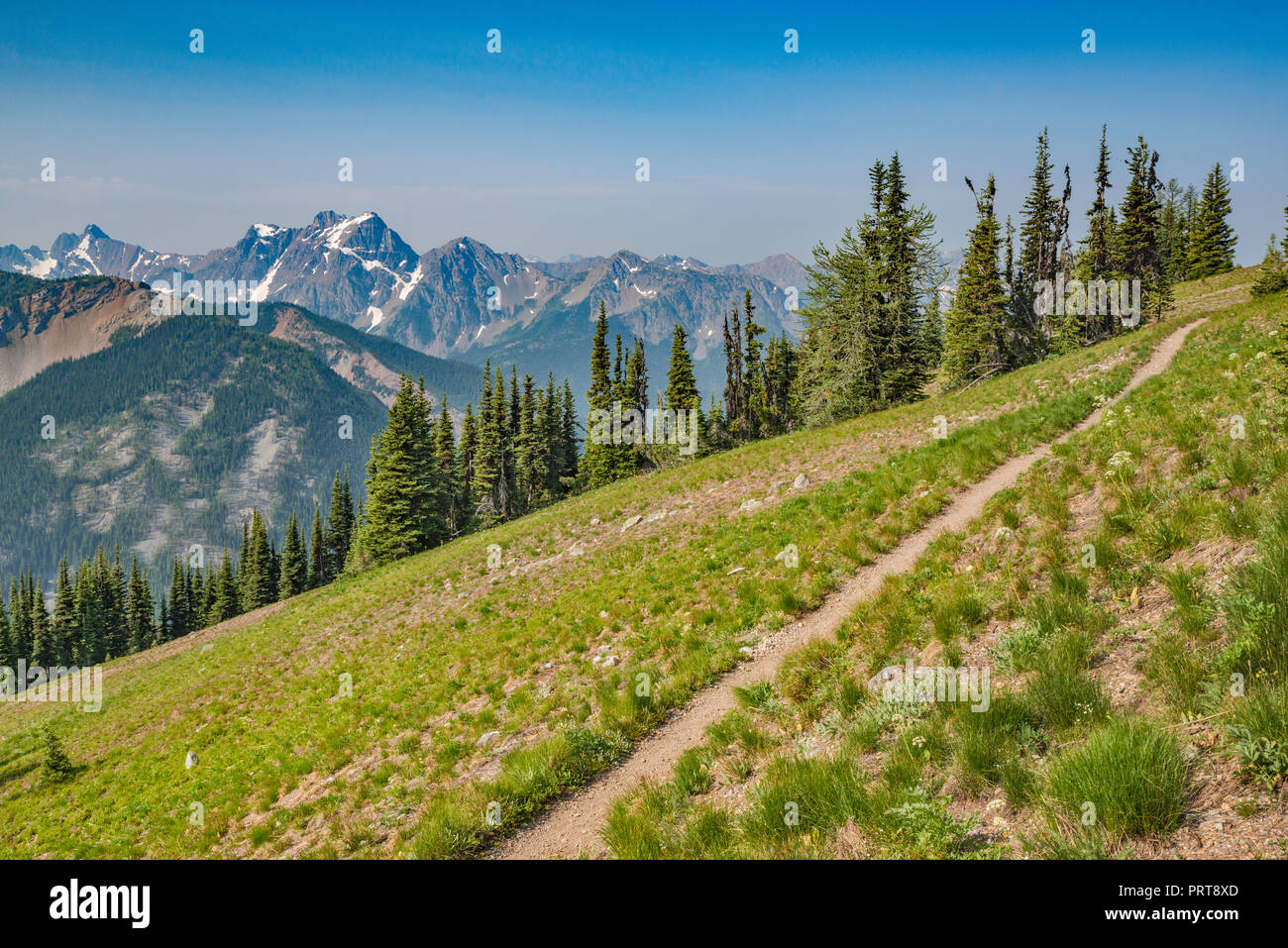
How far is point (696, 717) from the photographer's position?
30.8ft

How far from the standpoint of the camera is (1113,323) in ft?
167

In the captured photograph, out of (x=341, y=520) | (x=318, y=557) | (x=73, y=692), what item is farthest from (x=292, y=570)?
(x=73, y=692)

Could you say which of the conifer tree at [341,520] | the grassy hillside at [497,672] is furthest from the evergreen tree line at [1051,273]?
the conifer tree at [341,520]

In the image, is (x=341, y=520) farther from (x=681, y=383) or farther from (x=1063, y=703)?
(x=1063, y=703)

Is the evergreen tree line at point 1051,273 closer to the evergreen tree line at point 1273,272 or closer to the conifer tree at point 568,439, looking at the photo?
the evergreen tree line at point 1273,272

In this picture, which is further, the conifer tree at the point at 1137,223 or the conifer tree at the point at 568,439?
the conifer tree at the point at 568,439

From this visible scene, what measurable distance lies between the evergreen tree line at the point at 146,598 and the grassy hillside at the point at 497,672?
6780 cm

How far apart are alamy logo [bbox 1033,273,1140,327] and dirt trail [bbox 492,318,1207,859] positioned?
161ft

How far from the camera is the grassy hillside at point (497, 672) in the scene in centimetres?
1005

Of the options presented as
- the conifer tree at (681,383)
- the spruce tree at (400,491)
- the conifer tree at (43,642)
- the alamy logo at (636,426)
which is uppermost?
the conifer tree at (681,383)

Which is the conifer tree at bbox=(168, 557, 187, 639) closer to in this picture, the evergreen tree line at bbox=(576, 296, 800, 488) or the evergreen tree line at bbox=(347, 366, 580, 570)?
the evergreen tree line at bbox=(347, 366, 580, 570)

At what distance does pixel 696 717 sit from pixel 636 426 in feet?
200
